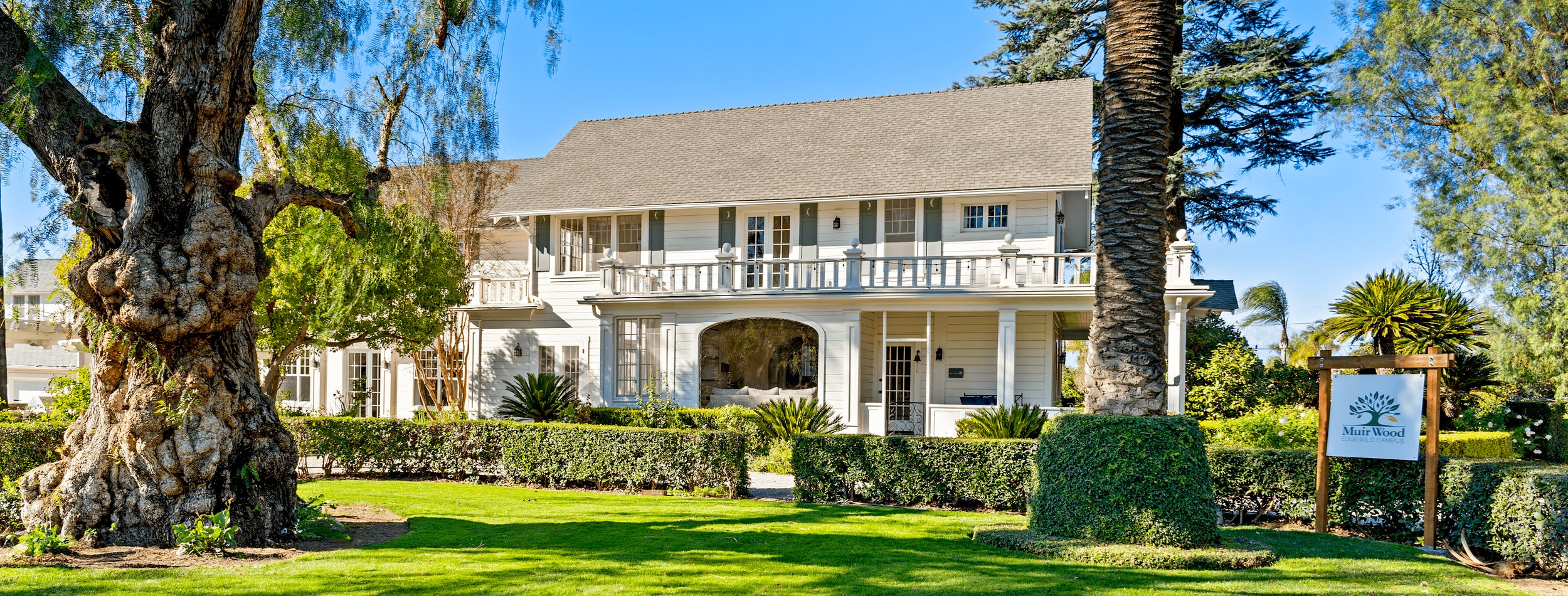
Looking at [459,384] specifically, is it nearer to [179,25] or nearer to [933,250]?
[933,250]

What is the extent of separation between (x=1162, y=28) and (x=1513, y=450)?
13.2 metres

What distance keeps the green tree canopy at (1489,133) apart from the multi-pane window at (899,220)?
13760mm

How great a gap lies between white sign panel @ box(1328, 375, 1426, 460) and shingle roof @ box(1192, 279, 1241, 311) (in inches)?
497

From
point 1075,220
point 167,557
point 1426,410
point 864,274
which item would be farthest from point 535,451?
point 1075,220

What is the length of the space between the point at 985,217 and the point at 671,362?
7751mm

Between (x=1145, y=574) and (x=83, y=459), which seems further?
(x=83, y=459)

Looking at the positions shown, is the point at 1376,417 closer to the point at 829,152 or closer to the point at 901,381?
the point at 901,381

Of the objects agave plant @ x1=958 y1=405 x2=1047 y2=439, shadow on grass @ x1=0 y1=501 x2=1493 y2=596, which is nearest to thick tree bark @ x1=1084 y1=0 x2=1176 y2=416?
shadow on grass @ x1=0 y1=501 x2=1493 y2=596

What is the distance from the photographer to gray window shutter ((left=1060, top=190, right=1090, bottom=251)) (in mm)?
21125

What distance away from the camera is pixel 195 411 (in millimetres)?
8547

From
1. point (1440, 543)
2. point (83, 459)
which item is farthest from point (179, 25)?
point (1440, 543)

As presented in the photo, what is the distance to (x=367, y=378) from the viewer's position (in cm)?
2559

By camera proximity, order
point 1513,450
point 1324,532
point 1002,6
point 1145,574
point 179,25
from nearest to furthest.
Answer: point 1145,574
point 179,25
point 1324,532
point 1513,450
point 1002,6

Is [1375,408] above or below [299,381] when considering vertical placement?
above
